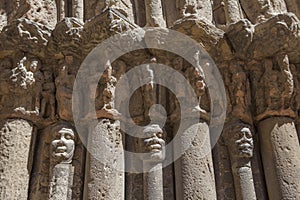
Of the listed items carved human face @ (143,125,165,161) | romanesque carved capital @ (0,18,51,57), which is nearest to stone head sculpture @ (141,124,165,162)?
carved human face @ (143,125,165,161)

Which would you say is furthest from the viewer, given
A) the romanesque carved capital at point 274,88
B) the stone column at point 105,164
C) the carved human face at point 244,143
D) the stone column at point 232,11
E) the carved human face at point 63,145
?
the stone column at point 232,11

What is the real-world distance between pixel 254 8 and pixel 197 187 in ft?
4.93

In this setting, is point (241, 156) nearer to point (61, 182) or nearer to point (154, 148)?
point (154, 148)

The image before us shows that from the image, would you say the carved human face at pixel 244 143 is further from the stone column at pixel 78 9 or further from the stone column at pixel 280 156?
the stone column at pixel 78 9

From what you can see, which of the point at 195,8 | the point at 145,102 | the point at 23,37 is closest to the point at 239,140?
the point at 145,102

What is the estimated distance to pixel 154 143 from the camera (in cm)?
247

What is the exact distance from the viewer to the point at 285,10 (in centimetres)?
311

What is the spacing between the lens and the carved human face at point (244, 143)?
2.49m

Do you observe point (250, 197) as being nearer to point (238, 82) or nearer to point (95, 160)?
point (238, 82)

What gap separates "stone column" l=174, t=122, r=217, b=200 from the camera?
2318mm

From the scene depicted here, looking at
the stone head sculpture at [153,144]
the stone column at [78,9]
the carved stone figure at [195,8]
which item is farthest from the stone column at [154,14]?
the stone head sculpture at [153,144]

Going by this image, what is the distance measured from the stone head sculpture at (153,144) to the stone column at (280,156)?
2.25ft

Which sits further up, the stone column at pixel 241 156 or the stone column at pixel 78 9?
the stone column at pixel 78 9

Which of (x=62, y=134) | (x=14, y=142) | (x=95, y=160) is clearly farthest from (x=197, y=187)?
(x=14, y=142)
